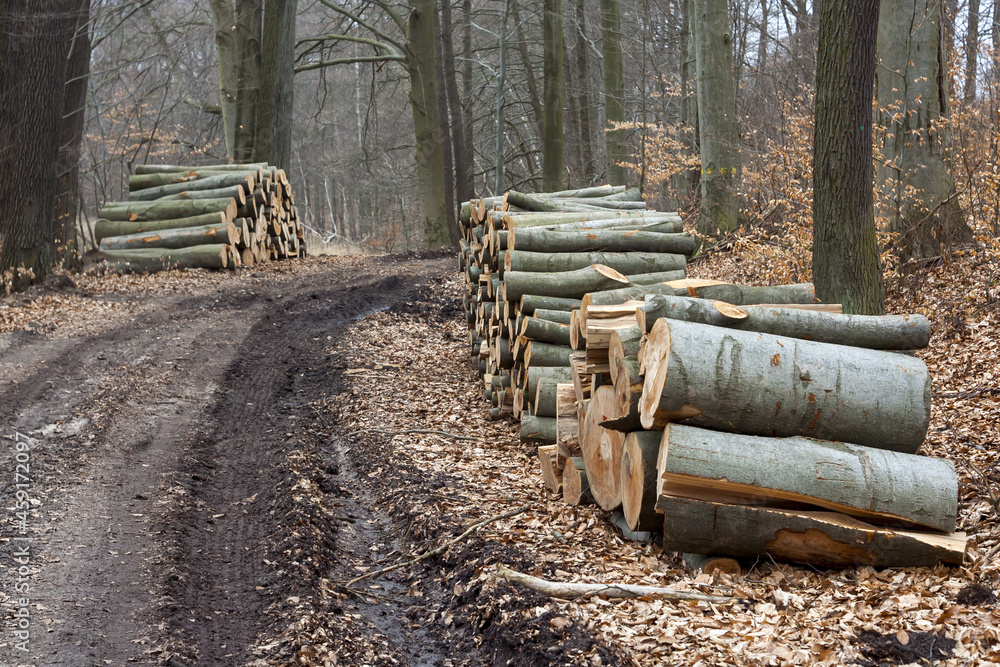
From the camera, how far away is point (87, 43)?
599 inches

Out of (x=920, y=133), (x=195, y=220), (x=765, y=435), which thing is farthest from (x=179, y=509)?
(x=195, y=220)

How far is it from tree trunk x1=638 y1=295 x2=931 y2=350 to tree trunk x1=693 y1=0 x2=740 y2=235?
8259 mm

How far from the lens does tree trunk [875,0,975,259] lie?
31.1ft

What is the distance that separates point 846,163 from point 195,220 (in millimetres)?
12900

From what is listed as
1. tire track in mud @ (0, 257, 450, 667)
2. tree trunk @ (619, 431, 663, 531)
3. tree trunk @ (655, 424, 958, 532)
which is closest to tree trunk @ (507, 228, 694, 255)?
tire track in mud @ (0, 257, 450, 667)

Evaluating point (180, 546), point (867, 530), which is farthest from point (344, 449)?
point (867, 530)

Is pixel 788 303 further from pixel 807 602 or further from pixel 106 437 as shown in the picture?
pixel 106 437

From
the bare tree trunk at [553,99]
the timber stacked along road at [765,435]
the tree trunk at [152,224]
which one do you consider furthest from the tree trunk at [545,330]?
the bare tree trunk at [553,99]

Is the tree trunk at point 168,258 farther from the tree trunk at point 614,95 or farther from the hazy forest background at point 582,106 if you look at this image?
the tree trunk at point 614,95

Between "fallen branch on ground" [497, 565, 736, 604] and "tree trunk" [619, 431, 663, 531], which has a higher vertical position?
"tree trunk" [619, 431, 663, 531]

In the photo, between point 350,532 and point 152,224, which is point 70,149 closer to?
point 152,224

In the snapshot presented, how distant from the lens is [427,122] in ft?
71.0

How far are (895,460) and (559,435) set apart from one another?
2440 mm

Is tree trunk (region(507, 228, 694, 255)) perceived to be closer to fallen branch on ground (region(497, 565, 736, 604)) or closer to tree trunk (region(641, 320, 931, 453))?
tree trunk (region(641, 320, 931, 453))
